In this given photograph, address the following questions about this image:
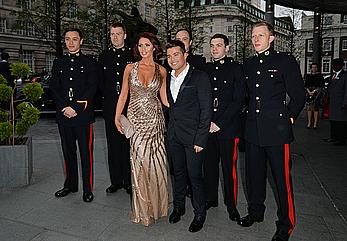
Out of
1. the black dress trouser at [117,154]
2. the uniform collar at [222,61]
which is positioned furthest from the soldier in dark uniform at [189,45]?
the black dress trouser at [117,154]

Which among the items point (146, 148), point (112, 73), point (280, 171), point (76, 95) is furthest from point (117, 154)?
point (280, 171)

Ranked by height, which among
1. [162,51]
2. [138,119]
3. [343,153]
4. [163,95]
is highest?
[162,51]

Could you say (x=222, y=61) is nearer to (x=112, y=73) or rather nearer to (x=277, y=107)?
(x=277, y=107)

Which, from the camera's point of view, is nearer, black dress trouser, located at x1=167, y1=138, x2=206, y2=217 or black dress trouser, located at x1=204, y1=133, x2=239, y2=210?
black dress trouser, located at x1=167, y1=138, x2=206, y2=217

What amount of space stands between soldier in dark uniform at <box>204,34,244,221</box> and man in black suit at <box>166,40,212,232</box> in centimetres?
38

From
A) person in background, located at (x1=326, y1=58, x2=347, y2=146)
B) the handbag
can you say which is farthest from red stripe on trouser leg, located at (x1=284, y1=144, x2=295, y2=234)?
person in background, located at (x1=326, y1=58, x2=347, y2=146)

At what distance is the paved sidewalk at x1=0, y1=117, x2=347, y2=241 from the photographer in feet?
13.2

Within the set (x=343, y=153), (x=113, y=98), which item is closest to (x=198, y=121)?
(x=113, y=98)

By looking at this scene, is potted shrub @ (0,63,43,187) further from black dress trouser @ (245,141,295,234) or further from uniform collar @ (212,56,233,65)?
black dress trouser @ (245,141,295,234)

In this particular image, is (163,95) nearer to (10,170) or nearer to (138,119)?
(138,119)

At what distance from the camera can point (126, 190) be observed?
5484 mm

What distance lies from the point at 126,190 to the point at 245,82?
2.40m

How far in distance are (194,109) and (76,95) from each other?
71.1 inches

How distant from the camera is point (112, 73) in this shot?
5180 millimetres
